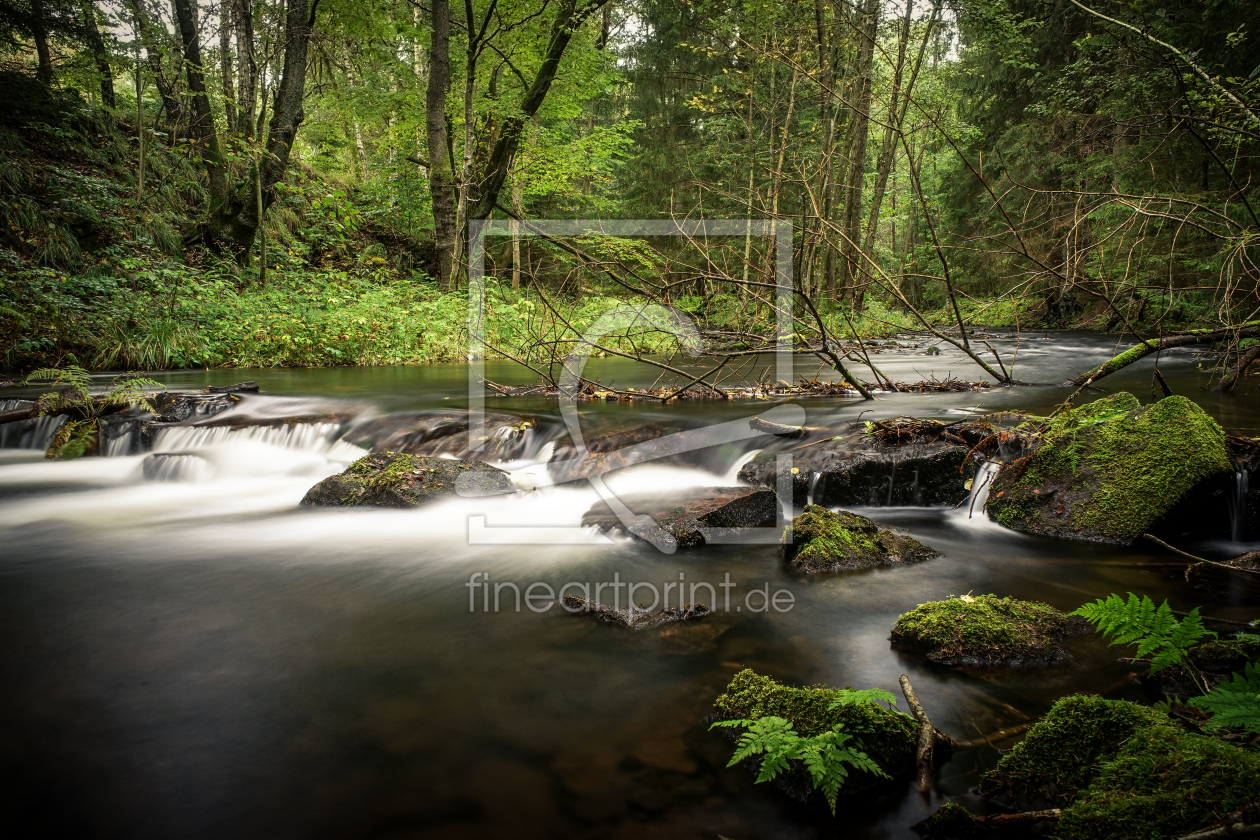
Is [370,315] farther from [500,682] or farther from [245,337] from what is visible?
[500,682]

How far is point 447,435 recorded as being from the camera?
299 inches

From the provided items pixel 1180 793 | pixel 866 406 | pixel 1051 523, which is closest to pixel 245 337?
pixel 866 406

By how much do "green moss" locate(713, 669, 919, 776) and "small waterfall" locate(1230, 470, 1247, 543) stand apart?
3.92 m

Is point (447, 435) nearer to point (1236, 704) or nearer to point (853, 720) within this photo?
point (853, 720)

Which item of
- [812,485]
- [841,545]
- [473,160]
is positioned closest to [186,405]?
[812,485]

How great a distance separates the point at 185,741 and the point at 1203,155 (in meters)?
17.6

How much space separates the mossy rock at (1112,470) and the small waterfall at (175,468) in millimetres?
7731

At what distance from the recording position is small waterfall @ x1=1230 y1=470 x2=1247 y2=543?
4.68m

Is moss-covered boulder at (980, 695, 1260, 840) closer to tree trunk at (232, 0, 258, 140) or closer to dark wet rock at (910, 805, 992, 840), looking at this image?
dark wet rock at (910, 805, 992, 840)

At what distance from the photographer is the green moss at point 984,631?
10.3 feet

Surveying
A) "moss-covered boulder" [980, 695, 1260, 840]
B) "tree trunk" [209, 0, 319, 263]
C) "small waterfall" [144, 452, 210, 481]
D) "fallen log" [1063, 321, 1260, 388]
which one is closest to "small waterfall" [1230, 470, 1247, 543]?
"fallen log" [1063, 321, 1260, 388]

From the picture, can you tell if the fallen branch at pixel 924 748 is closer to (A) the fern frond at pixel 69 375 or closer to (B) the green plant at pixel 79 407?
(B) the green plant at pixel 79 407

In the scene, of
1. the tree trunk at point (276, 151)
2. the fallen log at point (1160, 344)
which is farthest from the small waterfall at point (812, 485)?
the tree trunk at point (276, 151)

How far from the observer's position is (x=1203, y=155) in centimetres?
1288
